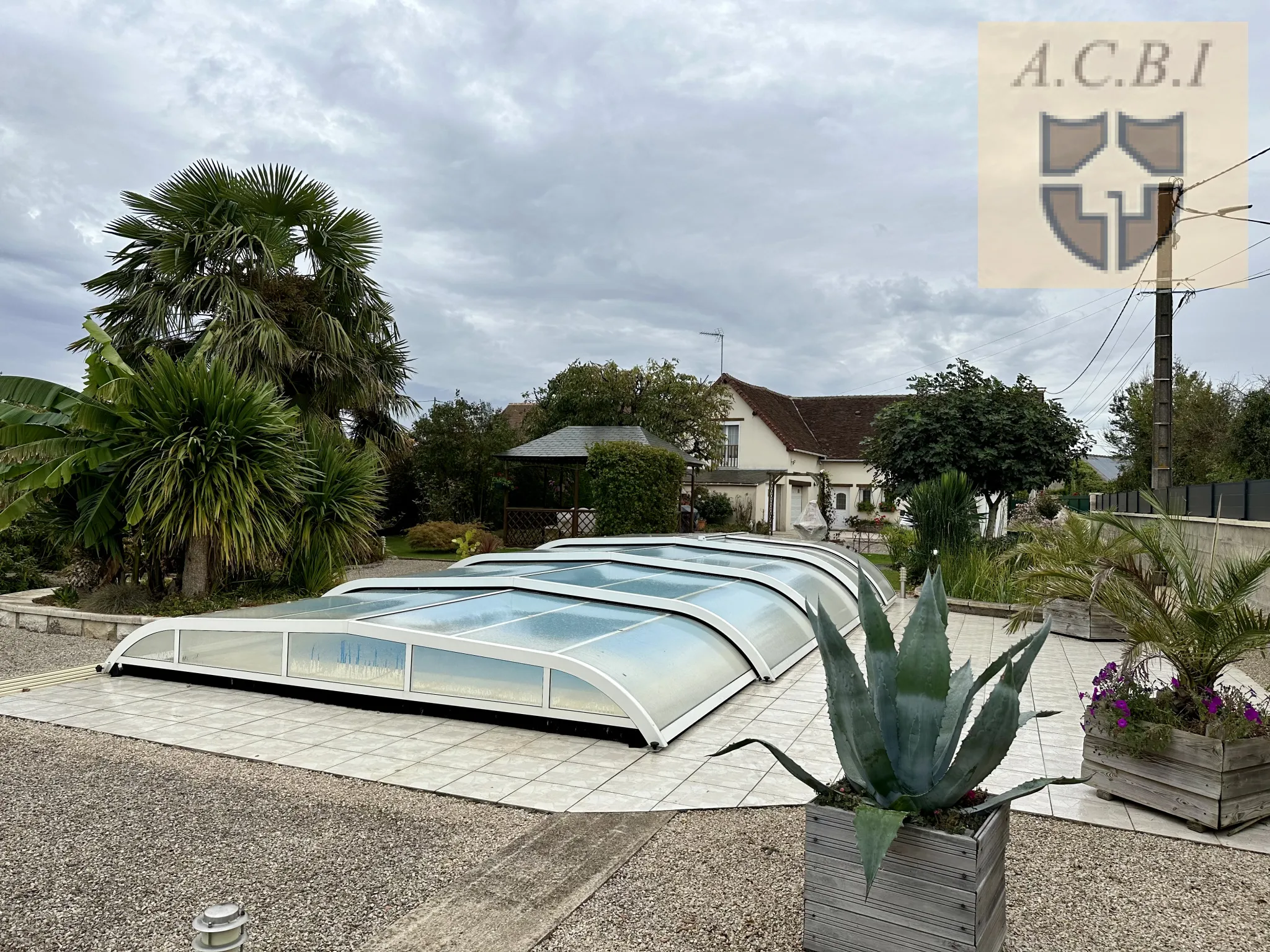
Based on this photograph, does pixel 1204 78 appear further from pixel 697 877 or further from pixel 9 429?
pixel 9 429

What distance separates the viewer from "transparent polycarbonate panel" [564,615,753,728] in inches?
249

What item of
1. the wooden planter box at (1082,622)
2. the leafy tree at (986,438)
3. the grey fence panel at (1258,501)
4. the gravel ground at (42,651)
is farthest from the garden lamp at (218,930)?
the leafy tree at (986,438)

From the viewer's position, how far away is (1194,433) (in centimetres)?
2673

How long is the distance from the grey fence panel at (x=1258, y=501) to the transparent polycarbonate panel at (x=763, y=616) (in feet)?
20.0

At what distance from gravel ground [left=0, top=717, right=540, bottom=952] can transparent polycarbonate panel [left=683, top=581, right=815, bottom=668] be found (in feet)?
13.3

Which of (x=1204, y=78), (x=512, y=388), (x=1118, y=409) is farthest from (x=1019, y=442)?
(x=1118, y=409)

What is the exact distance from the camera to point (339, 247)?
598 inches

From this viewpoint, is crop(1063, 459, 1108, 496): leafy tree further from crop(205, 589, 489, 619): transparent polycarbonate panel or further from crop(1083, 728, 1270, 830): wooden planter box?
crop(1083, 728, 1270, 830): wooden planter box

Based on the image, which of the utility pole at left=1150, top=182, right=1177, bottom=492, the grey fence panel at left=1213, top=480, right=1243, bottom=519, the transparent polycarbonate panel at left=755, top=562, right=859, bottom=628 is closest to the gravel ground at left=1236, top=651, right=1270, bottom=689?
the grey fence panel at left=1213, top=480, right=1243, bottom=519

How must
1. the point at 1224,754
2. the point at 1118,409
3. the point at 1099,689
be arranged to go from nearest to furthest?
the point at 1224,754 < the point at 1099,689 < the point at 1118,409

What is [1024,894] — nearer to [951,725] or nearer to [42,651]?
[951,725]

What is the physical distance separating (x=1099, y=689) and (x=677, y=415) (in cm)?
2633

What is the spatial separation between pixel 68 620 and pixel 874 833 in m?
11.0

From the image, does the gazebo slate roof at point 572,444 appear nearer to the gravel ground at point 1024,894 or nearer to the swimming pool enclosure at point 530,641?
the swimming pool enclosure at point 530,641
